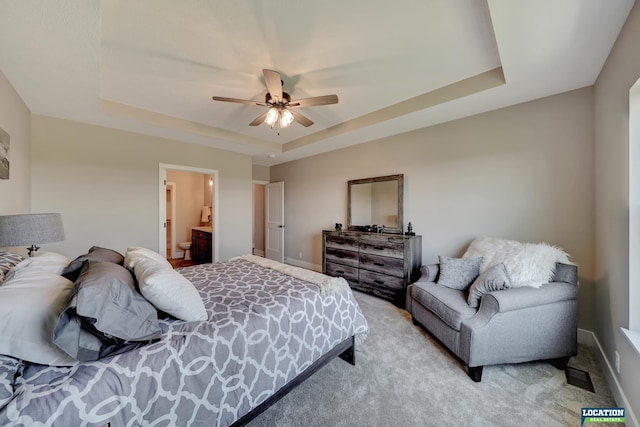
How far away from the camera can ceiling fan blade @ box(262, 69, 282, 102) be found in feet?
6.24

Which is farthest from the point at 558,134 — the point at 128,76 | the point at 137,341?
the point at 128,76

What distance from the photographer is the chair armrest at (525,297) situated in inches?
71.0

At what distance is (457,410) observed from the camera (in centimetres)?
155

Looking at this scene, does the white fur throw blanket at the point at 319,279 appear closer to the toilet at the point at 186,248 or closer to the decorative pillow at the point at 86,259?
the decorative pillow at the point at 86,259

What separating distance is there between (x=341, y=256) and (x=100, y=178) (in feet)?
11.9

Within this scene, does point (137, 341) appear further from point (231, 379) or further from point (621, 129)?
point (621, 129)

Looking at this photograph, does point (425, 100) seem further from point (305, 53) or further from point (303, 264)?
point (303, 264)

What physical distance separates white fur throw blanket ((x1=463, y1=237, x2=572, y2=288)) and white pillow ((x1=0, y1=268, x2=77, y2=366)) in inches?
113

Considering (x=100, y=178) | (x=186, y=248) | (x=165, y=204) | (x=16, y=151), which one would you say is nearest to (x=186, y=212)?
(x=186, y=248)

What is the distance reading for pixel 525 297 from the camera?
5.99 ft

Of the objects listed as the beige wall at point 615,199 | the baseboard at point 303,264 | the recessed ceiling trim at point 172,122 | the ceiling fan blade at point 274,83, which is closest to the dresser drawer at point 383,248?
the baseboard at point 303,264

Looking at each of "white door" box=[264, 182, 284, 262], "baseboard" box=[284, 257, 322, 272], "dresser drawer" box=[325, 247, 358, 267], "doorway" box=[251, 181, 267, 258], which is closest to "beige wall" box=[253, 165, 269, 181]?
"white door" box=[264, 182, 284, 262]

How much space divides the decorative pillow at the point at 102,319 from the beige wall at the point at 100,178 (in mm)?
2906

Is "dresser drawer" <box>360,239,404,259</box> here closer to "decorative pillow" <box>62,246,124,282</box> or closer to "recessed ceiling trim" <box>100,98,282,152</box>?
"recessed ceiling trim" <box>100,98,282,152</box>
